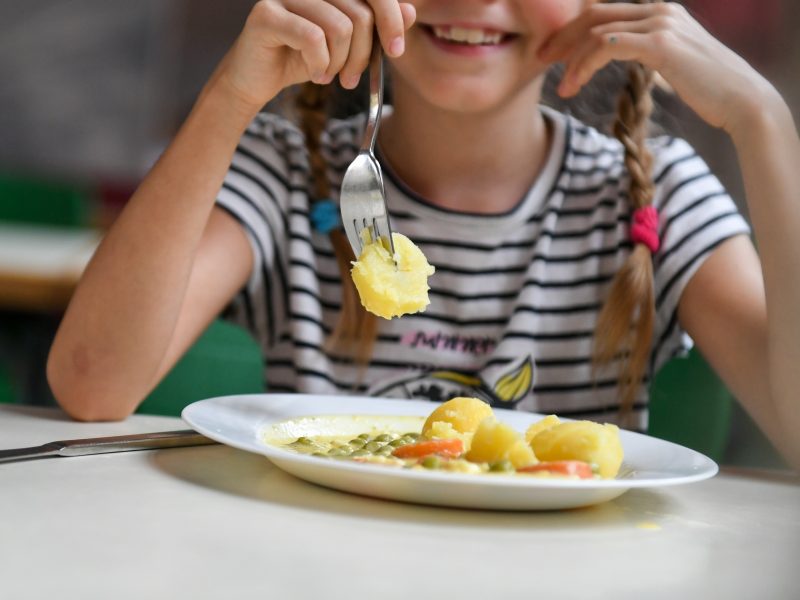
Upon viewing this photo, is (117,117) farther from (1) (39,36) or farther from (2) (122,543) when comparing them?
(2) (122,543)

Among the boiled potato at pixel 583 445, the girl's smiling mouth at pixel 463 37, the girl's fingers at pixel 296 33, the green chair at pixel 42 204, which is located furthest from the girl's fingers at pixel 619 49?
the green chair at pixel 42 204

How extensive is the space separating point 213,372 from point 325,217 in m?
0.31

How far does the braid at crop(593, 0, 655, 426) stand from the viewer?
1452 mm

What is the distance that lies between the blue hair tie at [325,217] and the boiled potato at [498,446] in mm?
740

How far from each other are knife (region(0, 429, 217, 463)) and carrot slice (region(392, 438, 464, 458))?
0.23 m

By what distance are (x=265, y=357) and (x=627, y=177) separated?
24.7 inches

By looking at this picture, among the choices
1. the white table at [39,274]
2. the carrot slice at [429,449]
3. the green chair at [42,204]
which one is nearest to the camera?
the carrot slice at [429,449]

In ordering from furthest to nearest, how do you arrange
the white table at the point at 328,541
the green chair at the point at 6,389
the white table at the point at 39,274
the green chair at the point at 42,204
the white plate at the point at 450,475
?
the green chair at the point at 42,204 < the white table at the point at 39,274 < the green chair at the point at 6,389 < the white plate at the point at 450,475 < the white table at the point at 328,541

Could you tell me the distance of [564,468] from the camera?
0.81 m

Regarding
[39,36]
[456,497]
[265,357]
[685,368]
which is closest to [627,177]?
[685,368]

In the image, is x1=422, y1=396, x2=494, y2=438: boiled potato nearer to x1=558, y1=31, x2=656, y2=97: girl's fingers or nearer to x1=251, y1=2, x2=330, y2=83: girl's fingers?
x1=251, y1=2, x2=330, y2=83: girl's fingers

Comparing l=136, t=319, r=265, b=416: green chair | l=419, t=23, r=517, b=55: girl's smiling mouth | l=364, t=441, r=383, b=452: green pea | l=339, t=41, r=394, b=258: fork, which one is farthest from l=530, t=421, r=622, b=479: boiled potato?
l=136, t=319, r=265, b=416: green chair

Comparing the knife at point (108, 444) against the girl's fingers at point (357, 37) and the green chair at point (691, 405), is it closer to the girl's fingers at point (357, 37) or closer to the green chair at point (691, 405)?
the girl's fingers at point (357, 37)

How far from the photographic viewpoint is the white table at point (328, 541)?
614 mm
